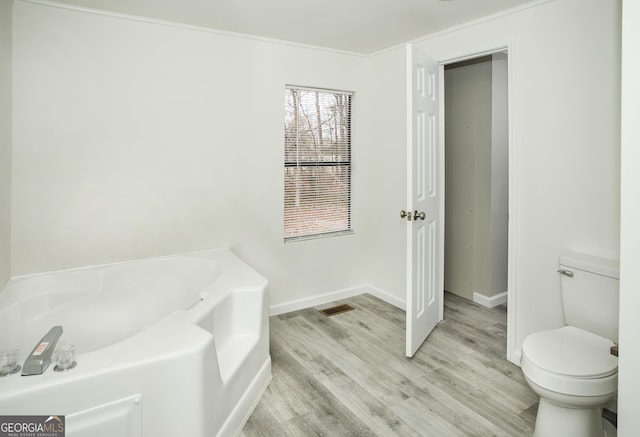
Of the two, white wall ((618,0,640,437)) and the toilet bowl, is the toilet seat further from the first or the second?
white wall ((618,0,640,437))

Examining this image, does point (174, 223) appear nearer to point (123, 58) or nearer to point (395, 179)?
point (123, 58)

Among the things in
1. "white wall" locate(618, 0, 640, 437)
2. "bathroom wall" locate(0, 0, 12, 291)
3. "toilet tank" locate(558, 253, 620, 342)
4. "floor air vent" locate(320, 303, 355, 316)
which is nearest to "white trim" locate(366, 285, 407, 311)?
"floor air vent" locate(320, 303, 355, 316)

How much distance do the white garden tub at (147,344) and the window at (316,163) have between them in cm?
85

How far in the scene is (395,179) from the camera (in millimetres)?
3543

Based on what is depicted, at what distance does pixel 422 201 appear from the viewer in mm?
2740

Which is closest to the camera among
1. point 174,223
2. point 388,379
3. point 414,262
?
point 388,379

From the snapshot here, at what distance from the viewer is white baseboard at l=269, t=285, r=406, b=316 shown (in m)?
3.44

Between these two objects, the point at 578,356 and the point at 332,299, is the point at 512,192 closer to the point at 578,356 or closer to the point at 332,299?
the point at 578,356

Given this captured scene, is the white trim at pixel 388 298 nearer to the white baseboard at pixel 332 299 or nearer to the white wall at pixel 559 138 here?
the white baseboard at pixel 332 299

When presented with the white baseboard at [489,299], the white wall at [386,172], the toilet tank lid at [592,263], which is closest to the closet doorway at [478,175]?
the white baseboard at [489,299]

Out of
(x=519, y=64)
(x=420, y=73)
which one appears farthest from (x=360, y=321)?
(x=519, y=64)

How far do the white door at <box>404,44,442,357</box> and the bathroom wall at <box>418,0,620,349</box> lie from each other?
500 mm

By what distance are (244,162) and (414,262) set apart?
4.99 feet

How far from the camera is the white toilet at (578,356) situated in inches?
66.1
